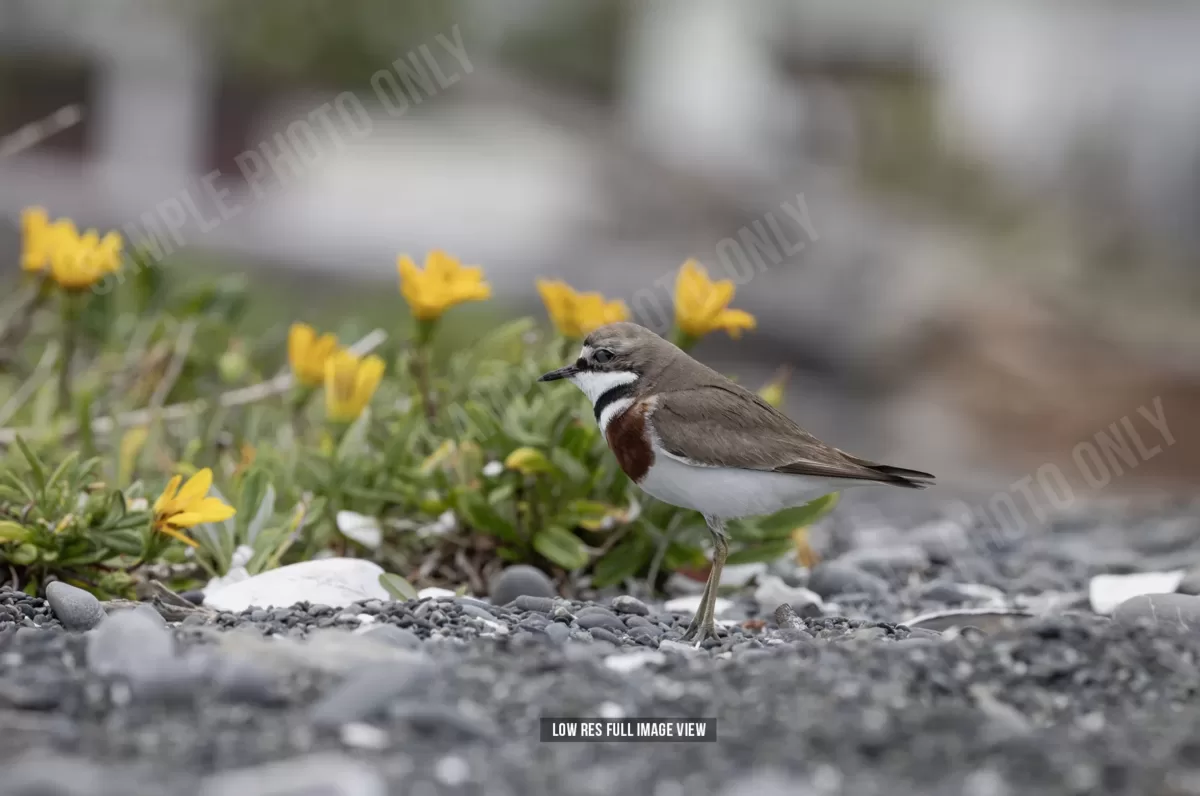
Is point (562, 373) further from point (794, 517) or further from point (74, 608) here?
point (74, 608)

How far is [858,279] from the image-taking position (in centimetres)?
1459

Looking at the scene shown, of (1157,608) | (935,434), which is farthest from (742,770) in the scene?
(935,434)

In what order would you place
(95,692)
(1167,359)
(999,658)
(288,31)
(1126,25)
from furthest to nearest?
1. (288,31)
2. (1126,25)
3. (1167,359)
4. (999,658)
5. (95,692)

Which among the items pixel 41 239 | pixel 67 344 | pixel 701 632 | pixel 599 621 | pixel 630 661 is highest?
pixel 41 239

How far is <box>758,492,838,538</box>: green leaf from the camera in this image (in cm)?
405

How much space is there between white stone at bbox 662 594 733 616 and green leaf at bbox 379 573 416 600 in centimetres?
A: 77

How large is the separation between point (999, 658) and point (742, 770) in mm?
754

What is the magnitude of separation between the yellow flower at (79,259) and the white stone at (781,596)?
2303mm

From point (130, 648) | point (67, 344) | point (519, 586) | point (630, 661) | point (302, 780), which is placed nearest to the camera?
point (302, 780)

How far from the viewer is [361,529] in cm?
405

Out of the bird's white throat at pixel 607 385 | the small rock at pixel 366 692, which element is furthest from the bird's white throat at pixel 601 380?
the small rock at pixel 366 692

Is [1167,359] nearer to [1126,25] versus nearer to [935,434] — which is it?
[935,434]

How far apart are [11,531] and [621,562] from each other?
1.71 meters

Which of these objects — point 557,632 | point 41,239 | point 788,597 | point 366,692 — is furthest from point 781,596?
point 41,239
